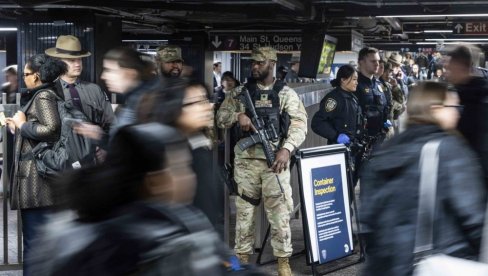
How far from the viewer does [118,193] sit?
2311 millimetres

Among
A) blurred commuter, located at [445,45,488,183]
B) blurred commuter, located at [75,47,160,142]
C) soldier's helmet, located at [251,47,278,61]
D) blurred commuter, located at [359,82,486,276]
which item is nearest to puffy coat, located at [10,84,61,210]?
blurred commuter, located at [75,47,160,142]

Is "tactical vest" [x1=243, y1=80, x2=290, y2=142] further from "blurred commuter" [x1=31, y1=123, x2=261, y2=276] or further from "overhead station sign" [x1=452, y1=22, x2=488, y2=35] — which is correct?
"overhead station sign" [x1=452, y1=22, x2=488, y2=35]

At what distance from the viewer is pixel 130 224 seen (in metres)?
2.26

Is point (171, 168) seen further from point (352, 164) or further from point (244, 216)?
point (352, 164)

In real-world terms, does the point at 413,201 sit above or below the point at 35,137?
below

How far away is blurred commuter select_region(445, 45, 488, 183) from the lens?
6066 millimetres

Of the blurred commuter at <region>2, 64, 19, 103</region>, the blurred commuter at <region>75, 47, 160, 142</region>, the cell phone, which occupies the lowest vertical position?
the cell phone

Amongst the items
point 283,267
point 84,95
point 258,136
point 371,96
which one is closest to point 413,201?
point 84,95

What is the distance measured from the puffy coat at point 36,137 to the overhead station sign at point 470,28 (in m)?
12.2

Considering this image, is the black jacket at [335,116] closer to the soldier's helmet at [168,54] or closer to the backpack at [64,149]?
the soldier's helmet at [168,54]

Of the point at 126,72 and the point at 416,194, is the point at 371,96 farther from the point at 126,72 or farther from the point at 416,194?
the point at 416,194

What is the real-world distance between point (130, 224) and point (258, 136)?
5.00 metres

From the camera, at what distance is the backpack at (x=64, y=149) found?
19.7 feet

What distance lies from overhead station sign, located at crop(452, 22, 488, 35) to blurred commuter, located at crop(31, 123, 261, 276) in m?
15.2
